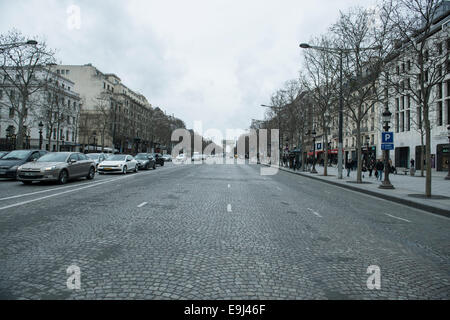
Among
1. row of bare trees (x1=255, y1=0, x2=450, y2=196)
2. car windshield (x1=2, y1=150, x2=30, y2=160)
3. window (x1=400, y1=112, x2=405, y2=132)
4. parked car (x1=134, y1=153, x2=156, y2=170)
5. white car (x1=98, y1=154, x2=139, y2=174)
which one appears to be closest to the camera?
row of bare trees (x1=255, y1=0, x2=450, y2=196)

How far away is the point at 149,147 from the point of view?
339ft

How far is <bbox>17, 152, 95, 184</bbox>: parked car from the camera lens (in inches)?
565

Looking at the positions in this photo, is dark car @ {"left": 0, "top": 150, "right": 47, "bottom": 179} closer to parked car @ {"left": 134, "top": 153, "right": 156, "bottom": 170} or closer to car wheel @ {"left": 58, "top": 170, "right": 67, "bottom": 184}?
car wheel @ {"left": 58, "top": 170, "right": 67, "bottom": 184}

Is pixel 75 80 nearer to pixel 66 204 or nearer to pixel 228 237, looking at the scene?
pixel 66 204

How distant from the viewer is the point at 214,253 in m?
4.83

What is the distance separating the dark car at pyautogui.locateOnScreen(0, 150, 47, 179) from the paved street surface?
994cm

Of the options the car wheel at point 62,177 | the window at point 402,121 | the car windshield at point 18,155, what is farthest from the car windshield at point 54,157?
the window at point 402,121

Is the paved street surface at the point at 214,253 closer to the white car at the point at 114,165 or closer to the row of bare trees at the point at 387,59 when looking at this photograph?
the row of bare trees at the point at 387,59

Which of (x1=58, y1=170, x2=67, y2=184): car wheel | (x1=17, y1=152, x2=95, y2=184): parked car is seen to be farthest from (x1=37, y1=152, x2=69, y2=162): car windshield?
(x1=58, y1=170, x2=67, y2=184): car wheel

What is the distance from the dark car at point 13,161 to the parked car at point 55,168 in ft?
6.61

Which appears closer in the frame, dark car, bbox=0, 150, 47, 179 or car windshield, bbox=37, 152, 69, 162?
car windshield, bbox=37, 152, 69, 162
